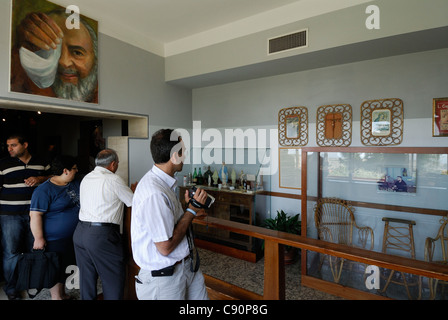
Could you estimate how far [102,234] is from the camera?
2.09 metres

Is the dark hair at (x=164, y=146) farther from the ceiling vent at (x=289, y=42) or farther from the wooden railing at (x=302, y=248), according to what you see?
the ceiling vent at (x=289, y=42)

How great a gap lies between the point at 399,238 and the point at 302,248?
1.97 m

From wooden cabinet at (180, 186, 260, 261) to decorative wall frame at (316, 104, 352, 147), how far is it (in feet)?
4.50

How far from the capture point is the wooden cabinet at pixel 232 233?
3889mm

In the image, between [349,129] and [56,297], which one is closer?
[56,297]

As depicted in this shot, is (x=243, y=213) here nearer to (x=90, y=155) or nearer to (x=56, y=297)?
(x=56, y=297)

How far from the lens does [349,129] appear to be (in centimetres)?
370

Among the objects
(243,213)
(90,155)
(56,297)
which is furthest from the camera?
(90,155)

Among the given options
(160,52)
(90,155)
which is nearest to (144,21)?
(160,52)

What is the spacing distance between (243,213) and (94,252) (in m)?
2.31

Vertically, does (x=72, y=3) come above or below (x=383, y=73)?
above

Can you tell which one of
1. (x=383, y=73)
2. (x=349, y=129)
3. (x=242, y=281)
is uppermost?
(x=383, y=73)

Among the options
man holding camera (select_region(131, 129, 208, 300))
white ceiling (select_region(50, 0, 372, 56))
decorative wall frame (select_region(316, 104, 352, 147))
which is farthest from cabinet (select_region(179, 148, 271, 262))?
man holding camera (select_region(131, 129, 208, 300))

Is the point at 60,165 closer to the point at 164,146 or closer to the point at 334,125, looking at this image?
the point at 164,146
